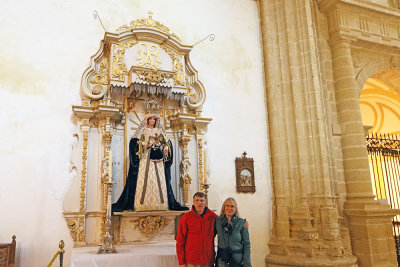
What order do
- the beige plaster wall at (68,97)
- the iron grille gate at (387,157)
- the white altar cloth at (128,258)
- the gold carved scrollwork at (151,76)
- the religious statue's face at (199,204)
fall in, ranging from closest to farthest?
the religious statue's face at (199,204) → the white altar cloth at (128,258) → the beige plaster wall at (68,97) → the gold carved scrollwork at (151,76) → the iron grille gate at (387,157)

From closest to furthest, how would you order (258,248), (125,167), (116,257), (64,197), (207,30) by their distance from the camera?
1. (116,257)
2. (64,197)
3. (125,167)
4. (258,248)
5. (207,30)

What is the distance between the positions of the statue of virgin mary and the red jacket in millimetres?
1575

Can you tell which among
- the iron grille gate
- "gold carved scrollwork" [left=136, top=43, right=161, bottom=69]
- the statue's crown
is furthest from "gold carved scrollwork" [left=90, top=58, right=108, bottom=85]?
the iron grille gate

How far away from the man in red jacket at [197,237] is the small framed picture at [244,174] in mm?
2802

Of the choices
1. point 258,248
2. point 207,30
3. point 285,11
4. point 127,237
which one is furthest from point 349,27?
point 127,237

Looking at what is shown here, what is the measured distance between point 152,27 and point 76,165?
2655 mm

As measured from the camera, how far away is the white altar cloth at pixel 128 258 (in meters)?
4.00

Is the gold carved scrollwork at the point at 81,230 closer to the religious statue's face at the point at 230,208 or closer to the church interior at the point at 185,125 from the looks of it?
the church interior at the point at 185,125

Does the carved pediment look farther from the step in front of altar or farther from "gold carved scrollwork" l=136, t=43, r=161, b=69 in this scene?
the step in front of altar

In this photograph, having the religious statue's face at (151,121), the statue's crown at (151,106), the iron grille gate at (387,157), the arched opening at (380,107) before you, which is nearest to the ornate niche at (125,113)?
the statue's crown at (151,106)

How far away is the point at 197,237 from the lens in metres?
3.51

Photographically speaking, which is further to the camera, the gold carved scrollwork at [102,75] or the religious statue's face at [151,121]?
the gold carved scrollwork at [102,75]

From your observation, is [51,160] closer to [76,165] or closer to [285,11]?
[76,165]

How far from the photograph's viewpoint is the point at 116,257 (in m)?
4.10
